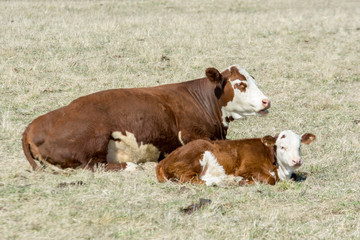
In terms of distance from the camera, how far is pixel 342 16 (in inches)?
861

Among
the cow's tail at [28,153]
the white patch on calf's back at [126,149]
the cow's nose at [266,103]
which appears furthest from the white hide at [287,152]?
the cow's tail at [28,153]

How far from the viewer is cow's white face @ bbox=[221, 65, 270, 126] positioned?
858cm

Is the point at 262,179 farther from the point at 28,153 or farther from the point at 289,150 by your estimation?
the point at 28,153

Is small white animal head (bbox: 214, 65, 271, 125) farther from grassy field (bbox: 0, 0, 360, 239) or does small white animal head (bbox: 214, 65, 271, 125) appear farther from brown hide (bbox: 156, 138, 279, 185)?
grassy field (bbox: 0, 0, 360, 239)

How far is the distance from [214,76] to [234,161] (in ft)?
5.88

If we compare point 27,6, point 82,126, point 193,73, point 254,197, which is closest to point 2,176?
point 82,126

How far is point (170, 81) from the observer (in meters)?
13.0

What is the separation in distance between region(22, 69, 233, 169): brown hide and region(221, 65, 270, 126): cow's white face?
4.2 inches

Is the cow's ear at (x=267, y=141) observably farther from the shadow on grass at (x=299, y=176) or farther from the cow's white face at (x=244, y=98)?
the cow's white face at (x=244, y=98)

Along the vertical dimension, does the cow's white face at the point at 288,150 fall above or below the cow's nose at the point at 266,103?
below

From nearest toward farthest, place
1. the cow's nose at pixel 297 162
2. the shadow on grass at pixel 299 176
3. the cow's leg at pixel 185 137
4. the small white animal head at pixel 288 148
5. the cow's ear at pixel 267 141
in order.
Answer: the cow's nose at pixel 297 162
the small white animal head at pixel 288 148
the cow's ear at pixel 267 141
the shadow on grass at pixel 299 176
the cow's leg at pixel 185 137

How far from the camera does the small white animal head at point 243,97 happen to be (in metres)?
8.59

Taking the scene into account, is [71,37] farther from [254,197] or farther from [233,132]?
[254,197]

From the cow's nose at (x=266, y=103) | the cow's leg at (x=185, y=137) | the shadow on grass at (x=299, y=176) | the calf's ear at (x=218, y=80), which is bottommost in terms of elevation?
the shadow on grass at (x=299, y=176)
